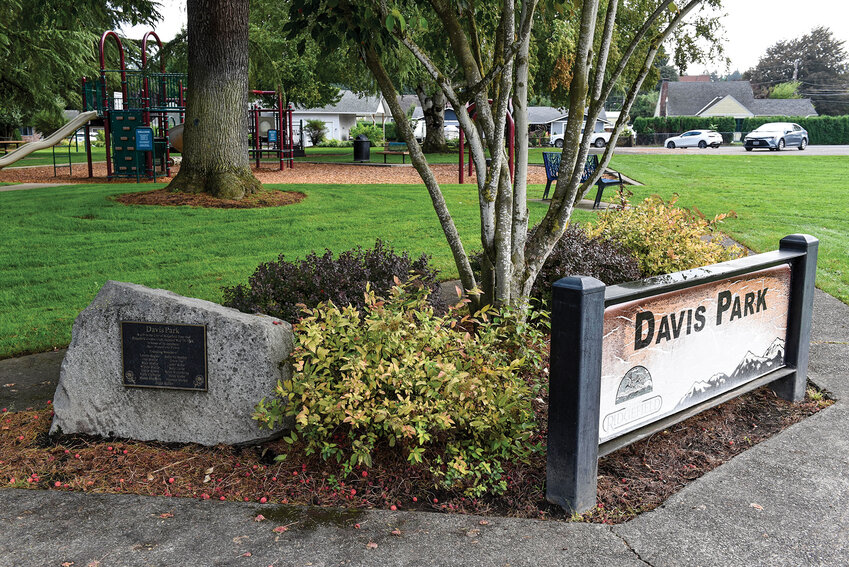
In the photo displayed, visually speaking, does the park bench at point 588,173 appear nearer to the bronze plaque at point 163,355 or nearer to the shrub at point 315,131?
the bronze plaque at point 163,355

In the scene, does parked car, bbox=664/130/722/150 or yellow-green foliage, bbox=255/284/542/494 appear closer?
yellow-green foliage, bbox=255/284/542/494

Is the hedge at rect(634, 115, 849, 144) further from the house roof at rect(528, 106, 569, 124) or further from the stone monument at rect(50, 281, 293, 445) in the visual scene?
the stone monument at rect(50, 281, 293, 445)

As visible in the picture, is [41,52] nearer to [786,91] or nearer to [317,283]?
[317,283]

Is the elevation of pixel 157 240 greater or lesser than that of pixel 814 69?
lesser

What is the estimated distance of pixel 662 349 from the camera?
406 cm

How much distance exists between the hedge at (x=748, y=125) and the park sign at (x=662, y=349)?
64.3 m

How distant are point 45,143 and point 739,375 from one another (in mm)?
14087

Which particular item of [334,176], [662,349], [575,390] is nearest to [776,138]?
[334,176]

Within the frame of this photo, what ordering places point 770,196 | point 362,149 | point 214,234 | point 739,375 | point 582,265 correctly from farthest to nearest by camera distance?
point 362,149 → point 770,196 → point 214,234 → point 582,265 → point 739,375

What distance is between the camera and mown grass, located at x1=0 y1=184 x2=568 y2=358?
772 cm

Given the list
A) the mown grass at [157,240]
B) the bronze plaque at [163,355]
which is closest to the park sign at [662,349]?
the bronze plaque at [163,355]

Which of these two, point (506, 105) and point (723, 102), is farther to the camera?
point (723, 102)

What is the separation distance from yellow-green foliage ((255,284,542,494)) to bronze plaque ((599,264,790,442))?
21.1 inches

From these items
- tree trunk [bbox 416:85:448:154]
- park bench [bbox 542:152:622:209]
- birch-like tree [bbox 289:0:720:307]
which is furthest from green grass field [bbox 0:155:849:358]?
tree trunk [bbox 416:85:448:154]
